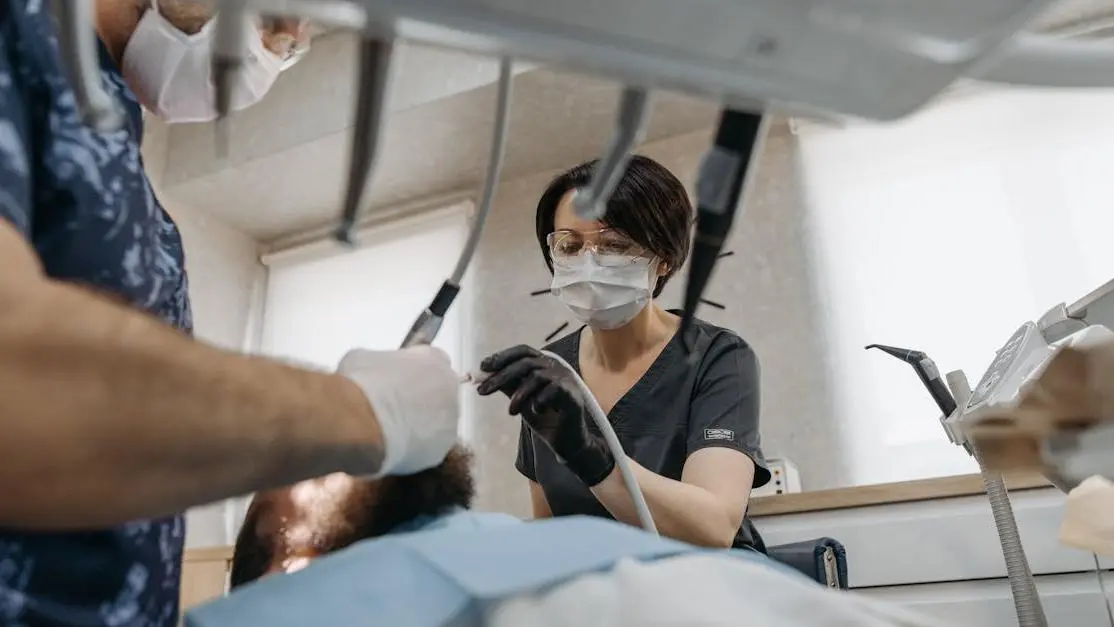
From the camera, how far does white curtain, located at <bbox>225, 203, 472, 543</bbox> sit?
2.74 metres

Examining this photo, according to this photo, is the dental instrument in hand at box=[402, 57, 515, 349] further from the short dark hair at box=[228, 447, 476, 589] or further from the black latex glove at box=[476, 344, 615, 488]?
the black latex glove at box=[476, 344, 615, 488]

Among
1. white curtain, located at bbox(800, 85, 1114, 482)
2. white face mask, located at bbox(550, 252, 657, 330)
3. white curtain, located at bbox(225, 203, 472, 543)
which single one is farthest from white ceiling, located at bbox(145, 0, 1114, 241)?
white face mask, located at bbox(550, 252, 657, 330)

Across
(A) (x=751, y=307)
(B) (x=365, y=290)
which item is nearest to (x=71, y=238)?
(A) (x=751, y=307)

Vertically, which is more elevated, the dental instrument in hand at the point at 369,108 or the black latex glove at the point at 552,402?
the dental instrument in hand at the point at 369,108

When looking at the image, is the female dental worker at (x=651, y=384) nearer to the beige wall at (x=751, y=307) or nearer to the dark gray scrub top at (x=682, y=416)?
the dark gray scrub top at (x=682, y=416)

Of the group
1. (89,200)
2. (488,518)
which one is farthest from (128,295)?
(488,518)

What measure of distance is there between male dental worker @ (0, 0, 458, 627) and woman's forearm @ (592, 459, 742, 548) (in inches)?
18.7

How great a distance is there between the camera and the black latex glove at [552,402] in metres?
0.93

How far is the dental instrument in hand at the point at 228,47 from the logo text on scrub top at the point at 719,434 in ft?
2.92

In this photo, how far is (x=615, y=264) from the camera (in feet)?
3.91

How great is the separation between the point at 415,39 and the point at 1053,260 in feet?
6.53

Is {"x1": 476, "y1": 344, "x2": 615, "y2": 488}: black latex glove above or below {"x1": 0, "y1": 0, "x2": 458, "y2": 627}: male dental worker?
below

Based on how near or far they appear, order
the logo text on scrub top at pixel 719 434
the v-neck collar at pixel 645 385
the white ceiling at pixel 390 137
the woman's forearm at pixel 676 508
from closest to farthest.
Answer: the woman's forearm at pixel 676 508 < the logo text on scrub top at pixel 719 434 < the v-neck collar at pixel 645 385 < the white ceiling at pixel 390 137

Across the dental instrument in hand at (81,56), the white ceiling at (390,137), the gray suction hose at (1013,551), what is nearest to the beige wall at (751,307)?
the white ceiling at (390,137)
